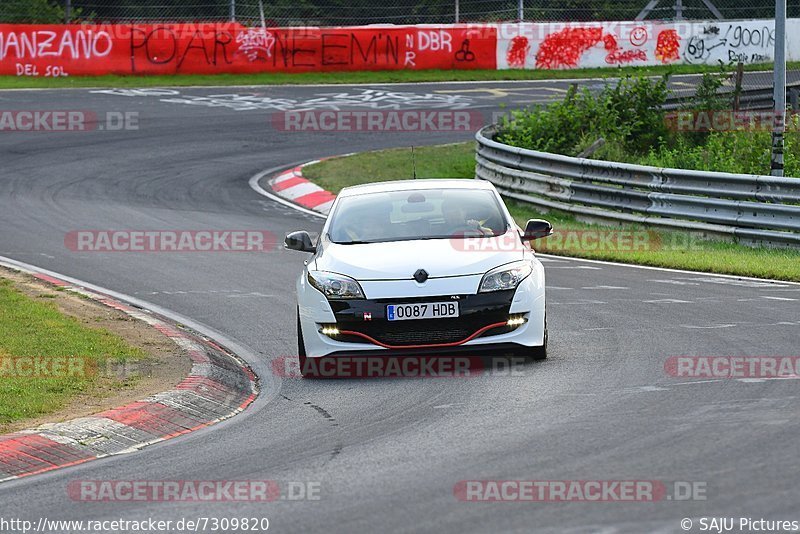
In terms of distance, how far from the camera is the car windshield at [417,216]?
1073 centimetres

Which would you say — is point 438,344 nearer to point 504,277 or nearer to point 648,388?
point 504,277

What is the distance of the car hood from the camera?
9.86m

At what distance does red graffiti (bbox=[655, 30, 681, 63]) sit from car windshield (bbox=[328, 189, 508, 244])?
30.8 metres

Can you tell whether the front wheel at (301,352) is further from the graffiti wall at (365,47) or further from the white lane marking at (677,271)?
the graffiti wall at (365,47)

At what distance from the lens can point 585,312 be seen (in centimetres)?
1247

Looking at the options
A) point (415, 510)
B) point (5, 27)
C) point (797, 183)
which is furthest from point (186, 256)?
point (5, 27)

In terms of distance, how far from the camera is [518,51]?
40.2 metres

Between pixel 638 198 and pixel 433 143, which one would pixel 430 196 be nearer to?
pixel 638 198

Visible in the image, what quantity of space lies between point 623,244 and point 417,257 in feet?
26.6

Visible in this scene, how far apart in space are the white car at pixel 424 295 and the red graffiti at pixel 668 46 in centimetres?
3153

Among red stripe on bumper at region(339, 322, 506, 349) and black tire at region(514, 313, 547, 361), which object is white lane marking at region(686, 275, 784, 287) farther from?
red stripe on bumper at region(339, 322, 506, 349)

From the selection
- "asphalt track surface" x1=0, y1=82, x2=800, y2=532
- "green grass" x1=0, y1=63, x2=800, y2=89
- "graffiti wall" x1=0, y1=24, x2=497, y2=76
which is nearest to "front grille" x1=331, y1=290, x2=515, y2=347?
"asphalt track surface" x1=0, y1=82, x2=800, y2=532

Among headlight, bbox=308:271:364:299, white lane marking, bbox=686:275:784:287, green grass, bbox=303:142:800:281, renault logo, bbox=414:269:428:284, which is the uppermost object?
renault logo, bbox=414:269:428:284

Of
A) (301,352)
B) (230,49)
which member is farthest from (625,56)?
(301,352)
